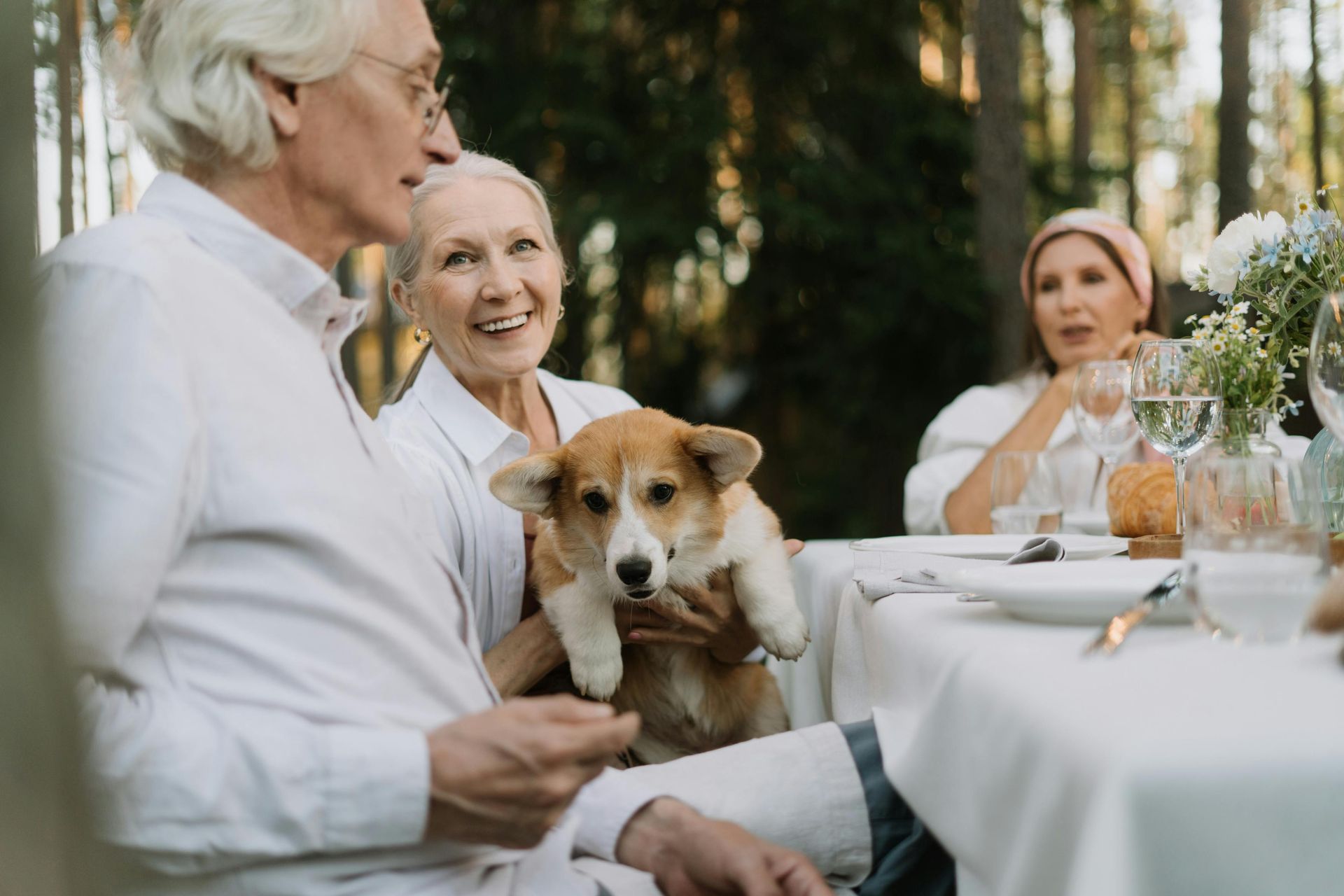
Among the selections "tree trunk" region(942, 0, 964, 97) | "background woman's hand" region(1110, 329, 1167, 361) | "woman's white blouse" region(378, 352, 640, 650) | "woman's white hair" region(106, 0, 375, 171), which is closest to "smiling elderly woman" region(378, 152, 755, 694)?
"woman's white blouse" region(378, 352, 640, 650)

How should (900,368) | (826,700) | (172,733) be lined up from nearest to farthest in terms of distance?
(172,733) < (826,700) < (900,368)

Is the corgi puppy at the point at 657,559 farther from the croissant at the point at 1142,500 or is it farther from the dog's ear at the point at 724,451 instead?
the croissant at the point at 1142,500

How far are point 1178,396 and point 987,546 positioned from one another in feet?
1.19

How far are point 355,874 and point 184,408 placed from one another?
0.47 m

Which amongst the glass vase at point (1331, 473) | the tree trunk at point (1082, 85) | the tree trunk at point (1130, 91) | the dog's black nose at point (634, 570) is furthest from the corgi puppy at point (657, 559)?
the tree trunk at point (1082, 85)

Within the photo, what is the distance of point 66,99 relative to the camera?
2.13m

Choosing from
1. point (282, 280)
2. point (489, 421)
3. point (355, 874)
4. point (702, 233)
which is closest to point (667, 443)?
point (489, 421)

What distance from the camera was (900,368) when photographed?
6.91 m

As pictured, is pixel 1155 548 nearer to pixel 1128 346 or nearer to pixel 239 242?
pixel 239 242

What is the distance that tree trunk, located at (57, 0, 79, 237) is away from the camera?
48.8 inches

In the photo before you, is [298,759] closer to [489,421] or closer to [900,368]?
[489,421]

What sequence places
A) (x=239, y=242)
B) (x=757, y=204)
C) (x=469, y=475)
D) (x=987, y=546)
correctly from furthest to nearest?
1. (x=757, y=204)
2. (x=469, y=475)
3. (x=987, y=546)
4. (x=239, y=242)

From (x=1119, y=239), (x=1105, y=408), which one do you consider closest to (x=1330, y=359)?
(x=1105, y=408)

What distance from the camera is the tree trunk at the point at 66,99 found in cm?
124
